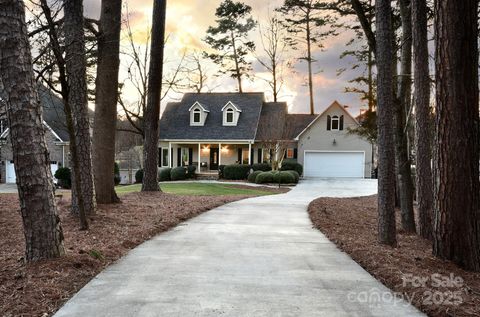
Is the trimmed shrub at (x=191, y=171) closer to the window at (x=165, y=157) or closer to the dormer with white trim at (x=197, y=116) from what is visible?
the window at (x=165, y=157)

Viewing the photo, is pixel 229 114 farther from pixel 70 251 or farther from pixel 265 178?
pixel 70 251

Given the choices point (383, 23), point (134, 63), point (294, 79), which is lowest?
point (383, 23)

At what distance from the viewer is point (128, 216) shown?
9383 mm

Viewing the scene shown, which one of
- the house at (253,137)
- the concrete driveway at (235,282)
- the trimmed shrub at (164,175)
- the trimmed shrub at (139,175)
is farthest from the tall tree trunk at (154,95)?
the house at (253,137)

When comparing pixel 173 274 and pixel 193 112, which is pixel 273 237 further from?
pixel 193 112

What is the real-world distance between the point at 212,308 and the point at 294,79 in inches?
1489

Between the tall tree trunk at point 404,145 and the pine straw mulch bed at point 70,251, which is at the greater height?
the tall tree trunk at point 404,145

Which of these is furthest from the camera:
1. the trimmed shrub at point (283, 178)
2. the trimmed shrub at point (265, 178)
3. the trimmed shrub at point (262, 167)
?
the trimmed shrub at point (262, 167)

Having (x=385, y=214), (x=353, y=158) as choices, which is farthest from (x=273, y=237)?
(x=353, y=158)

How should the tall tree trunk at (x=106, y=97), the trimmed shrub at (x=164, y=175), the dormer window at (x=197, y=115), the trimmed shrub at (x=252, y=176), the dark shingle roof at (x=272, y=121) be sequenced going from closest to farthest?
1. the tall tree trunk at (x=106, y=97)
2. the trimmed shrub at (x=252, y=176)
3. the trimmed shrub at (x=164, y=175)
4. the dark shingle roof at (x=272, y=121)
5. the dormer window at (x=197, y=115)

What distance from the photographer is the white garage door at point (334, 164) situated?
3297 cm

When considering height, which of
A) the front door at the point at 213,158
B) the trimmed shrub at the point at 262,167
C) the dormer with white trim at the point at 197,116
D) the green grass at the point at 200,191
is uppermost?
the dormer with white trim at the point at 197,116

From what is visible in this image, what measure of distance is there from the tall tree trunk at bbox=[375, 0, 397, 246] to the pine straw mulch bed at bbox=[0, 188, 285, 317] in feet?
13.5

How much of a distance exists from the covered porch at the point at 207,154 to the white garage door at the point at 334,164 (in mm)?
4099
